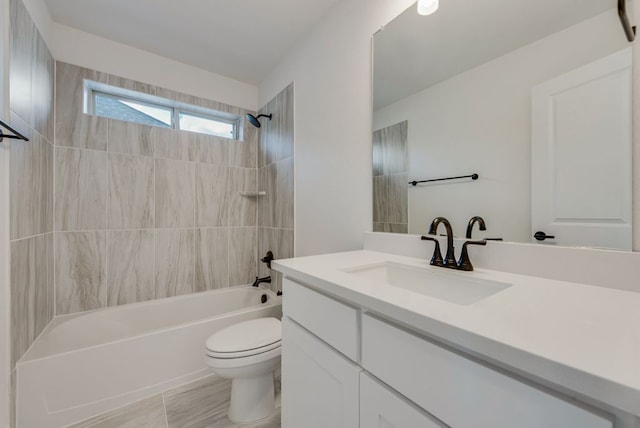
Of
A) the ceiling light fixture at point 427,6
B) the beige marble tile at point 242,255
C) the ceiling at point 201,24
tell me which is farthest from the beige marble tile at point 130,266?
the ceiling light fixture at point 427,6

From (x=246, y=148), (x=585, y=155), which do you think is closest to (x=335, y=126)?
(x=585, y=155)

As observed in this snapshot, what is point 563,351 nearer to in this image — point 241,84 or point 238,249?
point 238,249

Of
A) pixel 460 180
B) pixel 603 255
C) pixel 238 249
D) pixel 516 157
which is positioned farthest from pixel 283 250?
pixel 603 255

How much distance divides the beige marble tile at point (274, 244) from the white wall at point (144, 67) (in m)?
1.34

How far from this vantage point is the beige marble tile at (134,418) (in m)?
1.32

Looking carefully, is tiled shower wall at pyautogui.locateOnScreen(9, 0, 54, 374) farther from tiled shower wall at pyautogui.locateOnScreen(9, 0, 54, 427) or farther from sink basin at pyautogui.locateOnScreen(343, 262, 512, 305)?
sink basin at pyautogui.locateOnScreen(343, 262, 512, 305)

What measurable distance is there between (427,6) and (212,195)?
2.11 m

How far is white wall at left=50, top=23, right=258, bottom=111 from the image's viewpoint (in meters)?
1.78

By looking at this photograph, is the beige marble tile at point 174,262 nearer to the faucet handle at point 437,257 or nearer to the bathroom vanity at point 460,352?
the bathroom vanity at point 460,352

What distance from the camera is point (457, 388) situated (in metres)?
0.45

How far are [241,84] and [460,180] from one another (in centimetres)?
236

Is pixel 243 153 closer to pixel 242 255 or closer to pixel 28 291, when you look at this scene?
pixel 242 255

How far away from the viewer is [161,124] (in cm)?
220

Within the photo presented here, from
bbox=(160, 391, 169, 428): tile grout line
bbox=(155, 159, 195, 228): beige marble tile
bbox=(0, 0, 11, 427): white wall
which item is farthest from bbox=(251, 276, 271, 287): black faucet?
bbox=(0, 0, 11, 427): white wall
